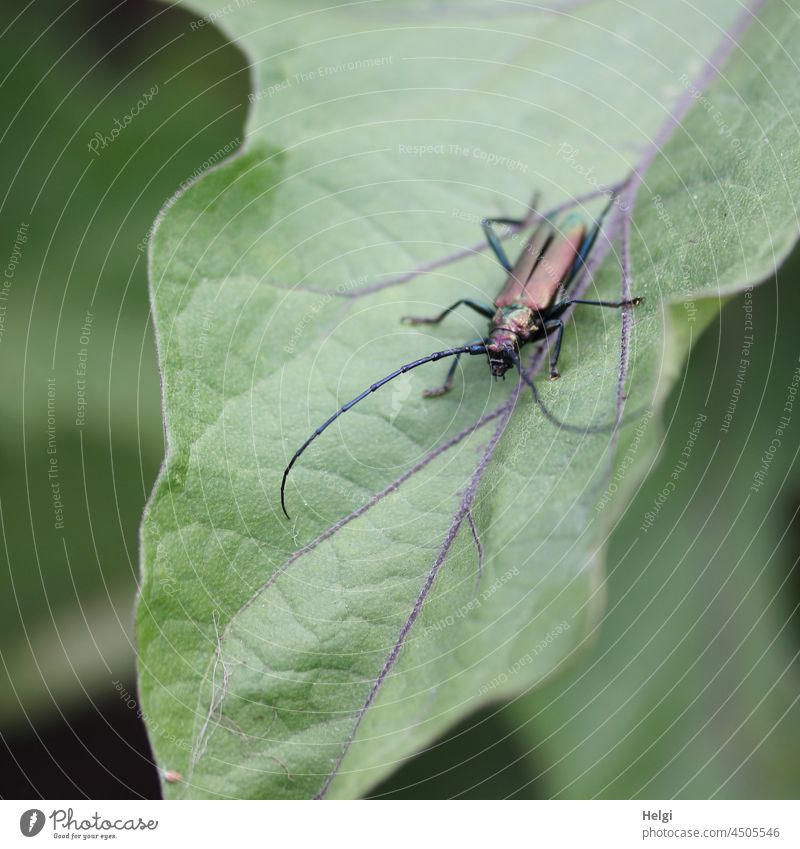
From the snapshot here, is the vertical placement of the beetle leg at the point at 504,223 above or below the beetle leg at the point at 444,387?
above


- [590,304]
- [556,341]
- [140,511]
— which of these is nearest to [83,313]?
[140,511]

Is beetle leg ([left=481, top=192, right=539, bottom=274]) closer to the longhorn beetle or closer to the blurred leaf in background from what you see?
the longhorn beetle

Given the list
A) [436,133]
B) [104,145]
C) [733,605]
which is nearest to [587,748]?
[733,605]

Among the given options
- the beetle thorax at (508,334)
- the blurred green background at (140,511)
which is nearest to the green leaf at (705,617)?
the blurred green background at (140,511)

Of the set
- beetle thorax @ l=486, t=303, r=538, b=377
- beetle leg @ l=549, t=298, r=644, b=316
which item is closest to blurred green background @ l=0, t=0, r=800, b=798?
beetle leg @ l=549, t=298, r=644, b=316
